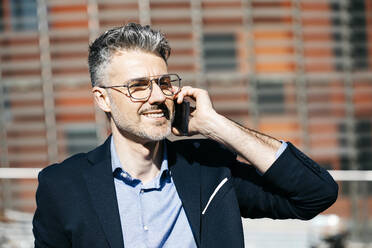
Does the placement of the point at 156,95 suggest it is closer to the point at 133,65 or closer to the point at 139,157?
the point at 133,65

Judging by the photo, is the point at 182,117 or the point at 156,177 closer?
the point at 156,177

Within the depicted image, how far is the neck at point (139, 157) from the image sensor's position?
2.02 meters

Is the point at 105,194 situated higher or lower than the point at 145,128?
lower

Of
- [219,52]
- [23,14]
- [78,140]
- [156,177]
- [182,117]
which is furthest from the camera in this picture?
[219,52]

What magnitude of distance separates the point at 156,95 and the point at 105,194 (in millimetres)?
413

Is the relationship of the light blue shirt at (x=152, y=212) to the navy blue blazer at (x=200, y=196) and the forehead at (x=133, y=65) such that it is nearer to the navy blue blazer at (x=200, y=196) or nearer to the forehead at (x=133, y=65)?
the navy blue blazer at (x=200, y=196)

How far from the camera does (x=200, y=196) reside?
6.44ft

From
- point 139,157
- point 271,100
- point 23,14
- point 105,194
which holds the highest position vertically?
point 23,14

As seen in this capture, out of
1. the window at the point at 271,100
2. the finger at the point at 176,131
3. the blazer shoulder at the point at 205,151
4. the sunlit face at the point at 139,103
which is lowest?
the window at the point at 271,100

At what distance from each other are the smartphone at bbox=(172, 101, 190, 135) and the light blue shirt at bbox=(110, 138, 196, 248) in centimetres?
18

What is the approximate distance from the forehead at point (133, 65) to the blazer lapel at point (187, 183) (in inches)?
13.3

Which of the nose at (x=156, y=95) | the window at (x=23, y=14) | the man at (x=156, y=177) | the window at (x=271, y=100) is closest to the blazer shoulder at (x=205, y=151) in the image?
the man at (x=156, y=177)

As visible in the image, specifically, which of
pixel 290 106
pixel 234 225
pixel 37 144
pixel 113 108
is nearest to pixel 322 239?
pixel 234 225

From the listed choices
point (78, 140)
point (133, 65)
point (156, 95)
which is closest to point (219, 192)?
point (156, 95)
